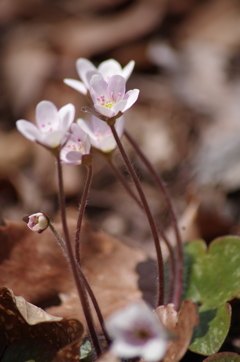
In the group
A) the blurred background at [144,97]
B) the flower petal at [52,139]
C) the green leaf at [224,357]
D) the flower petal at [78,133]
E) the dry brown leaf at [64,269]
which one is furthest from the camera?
the blurred background at [144,97]

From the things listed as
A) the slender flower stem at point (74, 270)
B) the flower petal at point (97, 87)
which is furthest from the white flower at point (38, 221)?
the flower petal at point (97, 87)

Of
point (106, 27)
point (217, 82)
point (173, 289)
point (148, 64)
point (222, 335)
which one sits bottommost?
point (222, 335)

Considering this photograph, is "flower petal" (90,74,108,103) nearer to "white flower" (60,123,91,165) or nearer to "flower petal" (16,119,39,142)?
"white flower" (60,123,91,165)

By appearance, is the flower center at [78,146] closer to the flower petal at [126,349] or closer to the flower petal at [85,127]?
the flower petal at [85,127]

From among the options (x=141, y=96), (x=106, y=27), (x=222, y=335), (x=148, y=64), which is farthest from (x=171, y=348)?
(x=106, y=27)

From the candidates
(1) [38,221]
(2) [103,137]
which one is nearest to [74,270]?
(1) [38,221]

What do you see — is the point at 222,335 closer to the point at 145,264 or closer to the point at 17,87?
the point at 145,264
